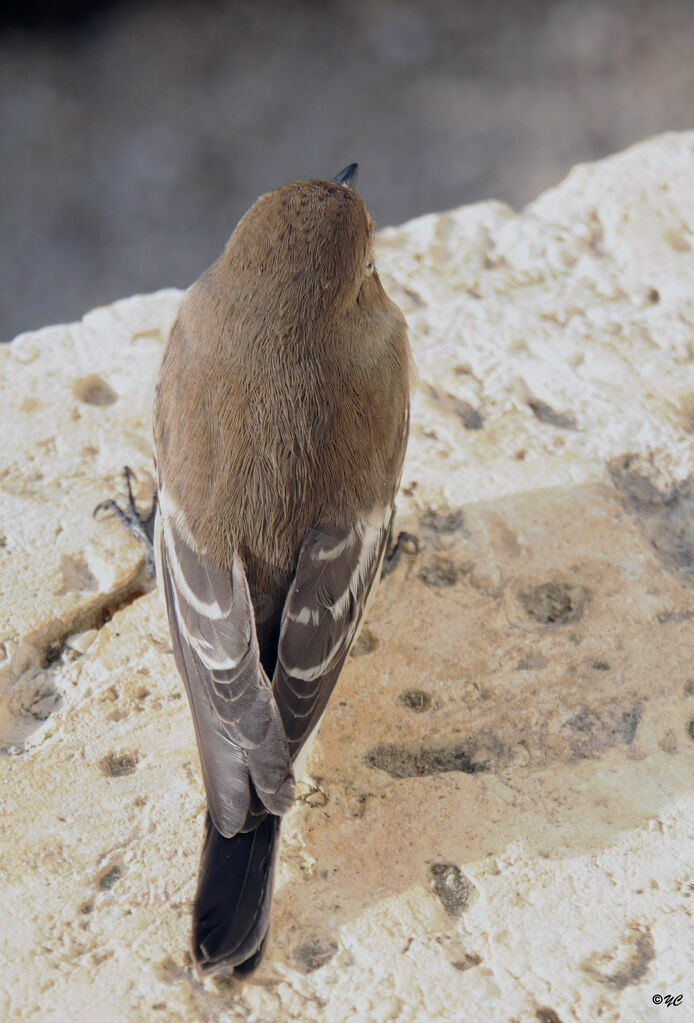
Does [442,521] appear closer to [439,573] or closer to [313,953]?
[439,573]

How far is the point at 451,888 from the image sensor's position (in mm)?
2488

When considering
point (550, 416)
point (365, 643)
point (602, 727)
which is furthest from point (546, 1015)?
point (550, 416)

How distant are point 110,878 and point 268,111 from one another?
22.4ft

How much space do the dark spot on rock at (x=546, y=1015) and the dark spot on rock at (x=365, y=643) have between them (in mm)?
1127

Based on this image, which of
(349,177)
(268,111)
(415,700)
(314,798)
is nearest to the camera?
(314,798)

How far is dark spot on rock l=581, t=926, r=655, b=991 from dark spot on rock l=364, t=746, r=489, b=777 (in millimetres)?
578

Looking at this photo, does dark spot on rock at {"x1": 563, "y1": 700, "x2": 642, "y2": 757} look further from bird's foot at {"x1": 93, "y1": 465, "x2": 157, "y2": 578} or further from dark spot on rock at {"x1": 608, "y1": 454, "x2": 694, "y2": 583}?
bird's foot at {"x1": 93, "y1": 465, "x2": 157, "y2": 578}

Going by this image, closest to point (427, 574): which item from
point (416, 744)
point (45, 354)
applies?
point (416, 744)

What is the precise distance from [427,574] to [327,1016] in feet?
4.59

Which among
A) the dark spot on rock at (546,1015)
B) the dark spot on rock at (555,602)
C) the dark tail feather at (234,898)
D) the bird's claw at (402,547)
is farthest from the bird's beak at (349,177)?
the dark spot on rock at (546,1015)

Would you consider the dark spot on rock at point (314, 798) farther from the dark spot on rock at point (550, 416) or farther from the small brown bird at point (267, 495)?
the dark spot on rock at point (550, 416)

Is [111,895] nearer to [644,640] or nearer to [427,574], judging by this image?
[427,574]

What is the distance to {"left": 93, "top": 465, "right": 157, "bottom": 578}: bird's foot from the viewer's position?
3262 mm

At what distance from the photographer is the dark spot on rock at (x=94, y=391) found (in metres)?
3.79
